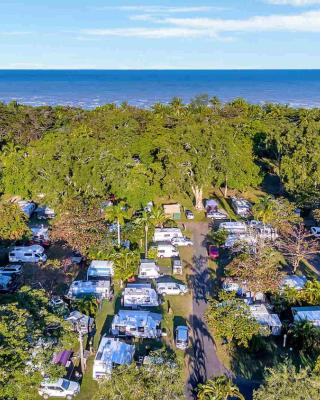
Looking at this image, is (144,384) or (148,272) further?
(148,272)

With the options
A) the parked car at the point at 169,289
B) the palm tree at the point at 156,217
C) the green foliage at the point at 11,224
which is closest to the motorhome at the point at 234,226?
the palm tree at the point at 156,217

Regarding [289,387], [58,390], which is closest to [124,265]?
[58,390]

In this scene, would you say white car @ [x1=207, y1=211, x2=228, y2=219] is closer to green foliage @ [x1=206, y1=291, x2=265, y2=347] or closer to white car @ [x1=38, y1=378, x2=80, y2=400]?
green foliage @ [x1=206, y1=291, x2=265, y2=347]

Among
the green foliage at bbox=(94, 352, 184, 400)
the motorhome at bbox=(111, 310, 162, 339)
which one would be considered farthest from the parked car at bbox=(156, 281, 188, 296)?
the green foliage at bbox=(94, 352, 184, 400)

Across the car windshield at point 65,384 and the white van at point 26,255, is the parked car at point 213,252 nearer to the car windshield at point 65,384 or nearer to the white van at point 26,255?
the white van at point 26,255

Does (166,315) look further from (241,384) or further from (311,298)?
(311,298)

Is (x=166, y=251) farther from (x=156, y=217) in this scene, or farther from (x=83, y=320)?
(x=83, y=320)

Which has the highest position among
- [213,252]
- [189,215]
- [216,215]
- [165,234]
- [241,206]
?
[241,206]

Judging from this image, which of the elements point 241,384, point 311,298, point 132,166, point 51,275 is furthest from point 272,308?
point 132,166
